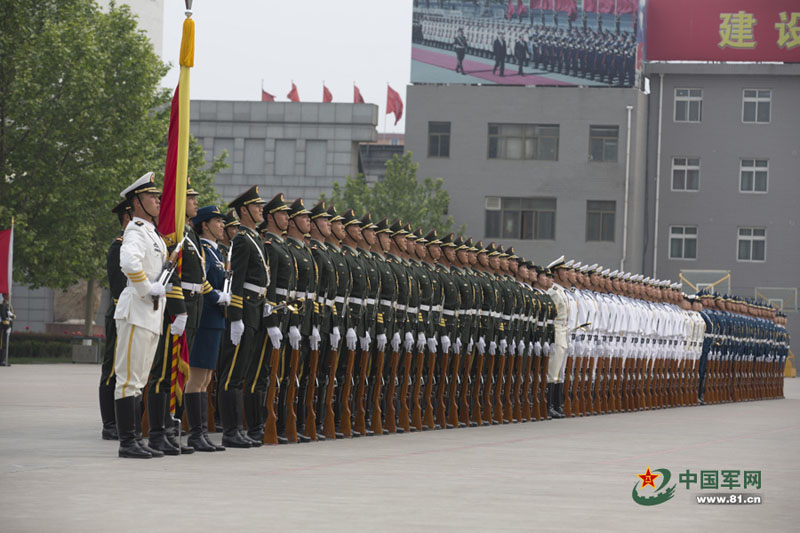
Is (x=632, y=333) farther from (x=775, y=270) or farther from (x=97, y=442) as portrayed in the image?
(x=775, y=270)

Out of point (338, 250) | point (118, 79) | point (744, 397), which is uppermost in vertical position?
point (118, 79)

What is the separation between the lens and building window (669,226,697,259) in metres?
49.7

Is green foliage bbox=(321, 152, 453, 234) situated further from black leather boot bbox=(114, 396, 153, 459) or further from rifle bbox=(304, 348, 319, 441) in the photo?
black leather boot bbox=(114, 396, 153, 459)

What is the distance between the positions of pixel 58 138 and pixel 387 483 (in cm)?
2502

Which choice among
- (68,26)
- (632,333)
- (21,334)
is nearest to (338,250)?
(632,333)

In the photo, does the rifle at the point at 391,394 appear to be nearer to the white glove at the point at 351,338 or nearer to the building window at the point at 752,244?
the white glove at the point at 351,338

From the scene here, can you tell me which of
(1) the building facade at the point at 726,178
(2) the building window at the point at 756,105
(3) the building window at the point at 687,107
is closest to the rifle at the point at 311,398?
(1) the building facade at the point at 726,178

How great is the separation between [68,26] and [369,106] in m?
24.5

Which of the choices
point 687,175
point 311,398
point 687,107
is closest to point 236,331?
point 311,398

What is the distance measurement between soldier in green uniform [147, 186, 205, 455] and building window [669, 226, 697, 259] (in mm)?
40865

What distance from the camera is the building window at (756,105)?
48.9 meters

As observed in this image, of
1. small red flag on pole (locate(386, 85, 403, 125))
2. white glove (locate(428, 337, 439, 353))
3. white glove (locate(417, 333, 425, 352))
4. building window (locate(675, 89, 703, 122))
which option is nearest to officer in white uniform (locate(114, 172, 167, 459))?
white glove (locate(417, 333, 425, 352))

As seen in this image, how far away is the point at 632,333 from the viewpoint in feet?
71.8

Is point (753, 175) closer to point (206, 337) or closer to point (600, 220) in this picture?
point (600, 220)
